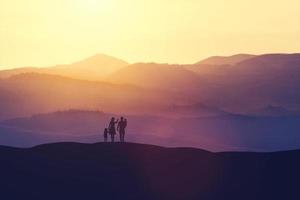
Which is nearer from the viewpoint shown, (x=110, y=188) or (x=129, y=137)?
(x=110, y=188)

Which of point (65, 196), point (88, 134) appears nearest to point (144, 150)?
point (65, 196)

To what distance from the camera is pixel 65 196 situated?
3384 cm

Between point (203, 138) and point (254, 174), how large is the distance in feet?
499

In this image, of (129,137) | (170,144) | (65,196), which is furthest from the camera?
(129,137)

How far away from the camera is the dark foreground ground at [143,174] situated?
34656mm

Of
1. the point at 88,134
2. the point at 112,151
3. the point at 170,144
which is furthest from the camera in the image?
the point at 88,134

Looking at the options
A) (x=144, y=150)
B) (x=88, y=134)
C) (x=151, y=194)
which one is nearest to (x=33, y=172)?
(x=151, y=194)

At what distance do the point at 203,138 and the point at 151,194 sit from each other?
154 m

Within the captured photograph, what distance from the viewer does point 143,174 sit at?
37625 mm

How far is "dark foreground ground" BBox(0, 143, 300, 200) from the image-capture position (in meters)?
34.7

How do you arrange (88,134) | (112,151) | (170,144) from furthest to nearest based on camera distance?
(88,134)
(170,144)
(112,151)

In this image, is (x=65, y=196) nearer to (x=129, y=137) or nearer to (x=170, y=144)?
(x=170, y=144)

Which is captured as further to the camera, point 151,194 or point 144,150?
point 144,150

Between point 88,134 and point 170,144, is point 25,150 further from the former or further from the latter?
point 88,134
